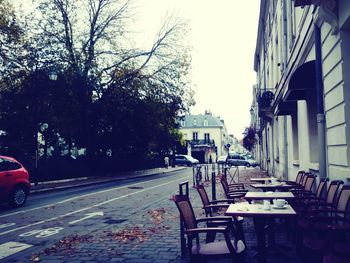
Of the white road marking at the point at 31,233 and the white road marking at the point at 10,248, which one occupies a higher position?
the white road marking at the point at 31,233

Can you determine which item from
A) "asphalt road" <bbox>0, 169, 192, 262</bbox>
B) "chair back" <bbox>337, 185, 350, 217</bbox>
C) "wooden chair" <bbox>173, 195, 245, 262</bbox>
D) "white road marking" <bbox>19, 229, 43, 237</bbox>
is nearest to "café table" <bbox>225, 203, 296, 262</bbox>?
"wooden chair" <bbox>173, 195, 245, 262</bbox>

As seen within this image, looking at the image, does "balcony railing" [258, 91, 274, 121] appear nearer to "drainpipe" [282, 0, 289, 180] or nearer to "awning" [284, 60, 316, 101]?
"drainpipe" [282, 0, 289, 180]

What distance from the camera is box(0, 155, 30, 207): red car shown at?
12531 mm

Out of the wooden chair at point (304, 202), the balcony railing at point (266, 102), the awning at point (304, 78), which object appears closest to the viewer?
the wooden chair at point (304, 202)

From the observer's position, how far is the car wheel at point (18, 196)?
42.8ft

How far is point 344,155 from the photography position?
682 centimetres

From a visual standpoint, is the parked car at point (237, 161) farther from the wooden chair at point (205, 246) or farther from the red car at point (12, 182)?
the wooden chair at point (205, 246)

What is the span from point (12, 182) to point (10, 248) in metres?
6.14

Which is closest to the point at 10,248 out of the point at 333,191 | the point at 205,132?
the point at 333,191

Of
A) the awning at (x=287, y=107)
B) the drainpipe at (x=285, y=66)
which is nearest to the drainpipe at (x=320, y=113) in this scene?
the awning at (x=287, y=107)

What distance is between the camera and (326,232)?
430cm

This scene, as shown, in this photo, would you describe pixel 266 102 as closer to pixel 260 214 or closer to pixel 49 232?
pixel 49 232

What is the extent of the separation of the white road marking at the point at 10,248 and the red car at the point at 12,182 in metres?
5.47

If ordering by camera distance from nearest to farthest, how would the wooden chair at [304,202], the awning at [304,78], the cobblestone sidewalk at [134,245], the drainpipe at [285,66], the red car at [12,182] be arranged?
1. the cobblestone sidewalk at [134,245]
2. the wooden chair at [304,202]
3. the awning at [304,78]
4. the red car at [12,182]
5. the drainpipe at [285,66]
